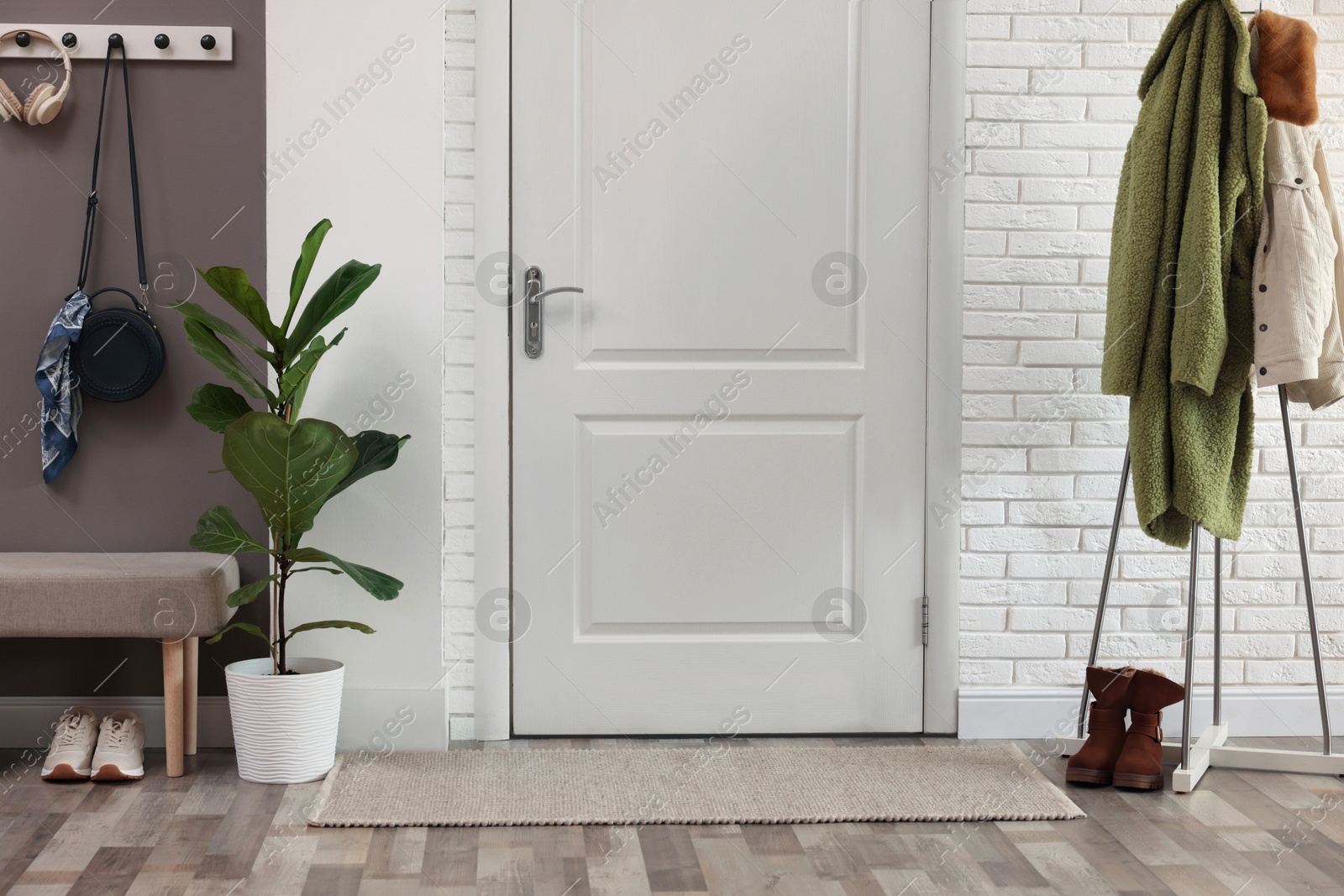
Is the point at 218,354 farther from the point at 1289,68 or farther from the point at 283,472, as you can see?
the point at 1289,68

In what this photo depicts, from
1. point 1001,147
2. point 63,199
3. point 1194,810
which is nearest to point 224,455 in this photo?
point 63,199

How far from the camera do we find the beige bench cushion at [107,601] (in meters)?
2.24

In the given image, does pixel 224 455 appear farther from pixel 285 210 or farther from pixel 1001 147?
pixel 1001 147

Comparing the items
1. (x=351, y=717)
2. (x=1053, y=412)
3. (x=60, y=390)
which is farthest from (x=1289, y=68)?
(x=60, y=390)

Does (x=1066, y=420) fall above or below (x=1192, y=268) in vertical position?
below

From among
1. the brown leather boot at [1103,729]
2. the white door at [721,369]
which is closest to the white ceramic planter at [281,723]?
the white door at [721,369]

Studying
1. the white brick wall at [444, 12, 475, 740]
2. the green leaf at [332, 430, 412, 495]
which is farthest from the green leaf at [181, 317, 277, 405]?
the white brick wall at [444, 12, 475, 740]

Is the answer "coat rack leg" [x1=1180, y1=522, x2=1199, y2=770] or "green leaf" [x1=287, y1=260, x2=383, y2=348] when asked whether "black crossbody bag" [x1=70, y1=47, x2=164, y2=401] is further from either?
"coat rack leg" [x1=1180, y1=522, x2=1199, y2=770]

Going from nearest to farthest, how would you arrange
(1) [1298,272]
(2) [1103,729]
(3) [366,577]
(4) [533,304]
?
1. (1) [1298,272]
2. (3) [366,577]
3. (2) [1103,729]
4. (4) [533,304]

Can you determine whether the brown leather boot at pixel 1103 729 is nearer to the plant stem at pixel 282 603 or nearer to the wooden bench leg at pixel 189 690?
the plant stem at pixel 282 603

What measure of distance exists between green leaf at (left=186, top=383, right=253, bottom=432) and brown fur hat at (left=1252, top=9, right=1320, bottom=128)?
215cm

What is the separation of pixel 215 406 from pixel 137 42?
860 millimetres

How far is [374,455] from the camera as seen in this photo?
2.31m

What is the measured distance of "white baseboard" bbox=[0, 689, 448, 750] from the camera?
98.6 inches
